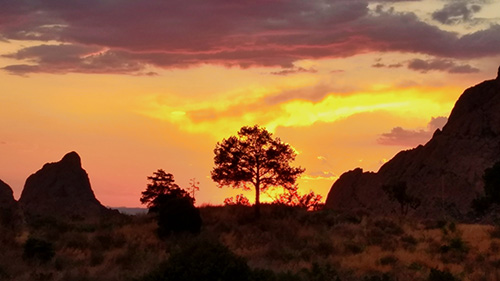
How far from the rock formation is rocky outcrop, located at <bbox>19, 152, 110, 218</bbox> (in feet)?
114

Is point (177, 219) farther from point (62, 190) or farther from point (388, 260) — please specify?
point (62, 190)

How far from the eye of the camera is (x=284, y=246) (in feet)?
118

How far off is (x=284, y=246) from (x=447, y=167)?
174 feet

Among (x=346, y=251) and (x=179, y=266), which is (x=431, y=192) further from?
(x=179, y=266)

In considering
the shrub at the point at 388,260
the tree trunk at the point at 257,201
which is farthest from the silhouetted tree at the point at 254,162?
the shrub at the point at 388,260

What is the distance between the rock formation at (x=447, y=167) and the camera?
7850 centimetres

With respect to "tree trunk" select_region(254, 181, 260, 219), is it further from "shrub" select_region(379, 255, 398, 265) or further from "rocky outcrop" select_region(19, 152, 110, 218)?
"rocky outcrop" select_region(19, 152, 110, 218)

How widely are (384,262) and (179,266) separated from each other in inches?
679

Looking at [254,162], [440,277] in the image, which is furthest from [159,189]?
[440,277]

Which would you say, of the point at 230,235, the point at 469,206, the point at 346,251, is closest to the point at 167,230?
the point at 230,235

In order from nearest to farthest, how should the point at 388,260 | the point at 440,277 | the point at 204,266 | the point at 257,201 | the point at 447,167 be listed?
the point at 204,266 → the point at 440,277 → the point at 388,260 → the point at 257,201 → the point at 447,167

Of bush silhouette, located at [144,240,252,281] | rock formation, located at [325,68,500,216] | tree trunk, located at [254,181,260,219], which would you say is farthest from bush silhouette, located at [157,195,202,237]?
rock formation, located at [325,68,500,216]

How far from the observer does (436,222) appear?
149 ft

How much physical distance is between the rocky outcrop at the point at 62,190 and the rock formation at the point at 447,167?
114ft
